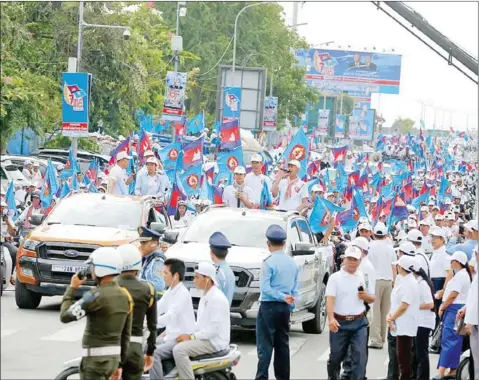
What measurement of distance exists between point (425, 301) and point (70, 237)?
6.04 meters

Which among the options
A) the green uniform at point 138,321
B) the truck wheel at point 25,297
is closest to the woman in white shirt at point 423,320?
the green uniform at point 138,321

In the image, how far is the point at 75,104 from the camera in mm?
31750

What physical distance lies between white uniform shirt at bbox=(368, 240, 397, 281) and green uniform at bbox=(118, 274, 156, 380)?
7.97m

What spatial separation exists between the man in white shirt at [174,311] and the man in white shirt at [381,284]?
22.6ft

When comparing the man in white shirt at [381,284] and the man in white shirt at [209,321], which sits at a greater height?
the man in white shirt at [209,321]

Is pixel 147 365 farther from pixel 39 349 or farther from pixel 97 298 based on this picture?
pixel 39 349

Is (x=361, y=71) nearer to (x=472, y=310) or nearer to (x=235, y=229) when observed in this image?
→ (x=235, y=229)

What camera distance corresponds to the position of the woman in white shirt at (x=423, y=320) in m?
15.5

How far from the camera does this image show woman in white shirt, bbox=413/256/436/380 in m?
15.5

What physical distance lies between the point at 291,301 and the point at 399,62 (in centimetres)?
11568

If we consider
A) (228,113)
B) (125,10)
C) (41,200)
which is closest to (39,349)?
(41,200)

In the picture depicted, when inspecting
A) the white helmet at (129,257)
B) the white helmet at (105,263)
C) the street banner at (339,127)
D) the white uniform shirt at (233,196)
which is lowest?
the street banner at (339,127)

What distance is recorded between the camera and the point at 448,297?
15.8m

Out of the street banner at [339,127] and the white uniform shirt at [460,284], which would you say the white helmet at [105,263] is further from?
the street banner at [339,127]
